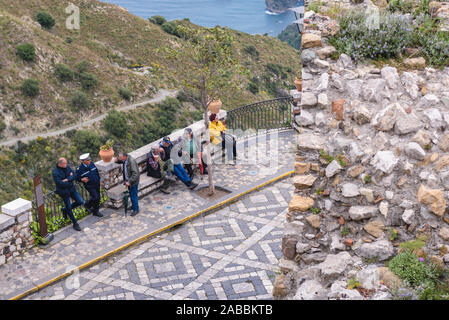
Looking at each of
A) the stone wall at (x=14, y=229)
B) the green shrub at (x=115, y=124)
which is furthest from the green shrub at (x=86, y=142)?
the stone wall at (x=14, y=229)

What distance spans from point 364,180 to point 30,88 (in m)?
48.1

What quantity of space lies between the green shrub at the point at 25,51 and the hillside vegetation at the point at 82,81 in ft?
0.35

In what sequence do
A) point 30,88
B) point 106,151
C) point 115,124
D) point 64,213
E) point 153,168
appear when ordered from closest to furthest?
point 64,213 → point 106,151 → point 153,168 → point 30,88 → point 115,124

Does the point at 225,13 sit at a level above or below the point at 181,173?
below

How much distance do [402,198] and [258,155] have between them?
963cm

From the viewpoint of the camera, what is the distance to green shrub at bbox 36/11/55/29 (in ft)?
217

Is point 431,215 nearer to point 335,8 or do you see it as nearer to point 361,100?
point 361,100

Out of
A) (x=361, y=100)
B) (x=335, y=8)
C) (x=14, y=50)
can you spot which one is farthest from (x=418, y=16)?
(x=14, y=50)

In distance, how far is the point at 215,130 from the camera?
14.0m

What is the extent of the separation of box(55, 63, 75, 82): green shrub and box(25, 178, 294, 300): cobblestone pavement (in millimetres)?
47059

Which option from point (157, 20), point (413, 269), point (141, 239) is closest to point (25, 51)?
point (157, 20)


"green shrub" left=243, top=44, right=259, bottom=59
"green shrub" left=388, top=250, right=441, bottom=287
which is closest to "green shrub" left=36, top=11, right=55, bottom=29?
"green shrub" left=243, top=44, right=259, bottom=59

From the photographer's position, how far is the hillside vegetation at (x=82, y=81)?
148 ft

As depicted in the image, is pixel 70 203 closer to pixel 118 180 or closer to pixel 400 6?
pixel 118 180
